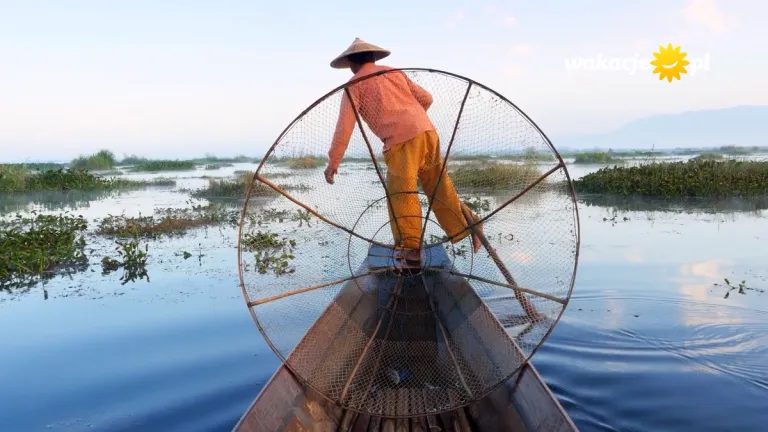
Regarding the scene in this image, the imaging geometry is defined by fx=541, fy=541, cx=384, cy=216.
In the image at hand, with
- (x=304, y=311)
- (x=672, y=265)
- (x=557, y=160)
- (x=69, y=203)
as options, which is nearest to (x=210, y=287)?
(x=304, y=311)

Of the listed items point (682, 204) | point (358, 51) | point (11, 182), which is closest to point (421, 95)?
point (358, 51)

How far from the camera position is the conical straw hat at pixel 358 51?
285cm

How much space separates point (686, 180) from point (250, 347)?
29.4 feet

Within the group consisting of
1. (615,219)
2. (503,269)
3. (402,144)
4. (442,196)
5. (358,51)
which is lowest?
(615,219)

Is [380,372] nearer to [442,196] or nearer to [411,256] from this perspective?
[411,256]

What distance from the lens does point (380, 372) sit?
248 cm

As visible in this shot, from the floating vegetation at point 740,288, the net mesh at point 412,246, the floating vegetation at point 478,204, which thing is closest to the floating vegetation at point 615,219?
the floating vegetation at point 740,288

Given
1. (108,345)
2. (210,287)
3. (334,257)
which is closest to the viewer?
(334,257)

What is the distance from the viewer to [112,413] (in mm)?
2828

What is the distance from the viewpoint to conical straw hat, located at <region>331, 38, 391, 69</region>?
2.85m

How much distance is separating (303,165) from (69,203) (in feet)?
34.5

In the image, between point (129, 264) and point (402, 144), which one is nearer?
point (402, 144)

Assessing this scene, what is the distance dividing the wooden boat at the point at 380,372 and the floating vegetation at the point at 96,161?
24.0 m

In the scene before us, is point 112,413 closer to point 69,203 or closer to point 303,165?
point 303,165
